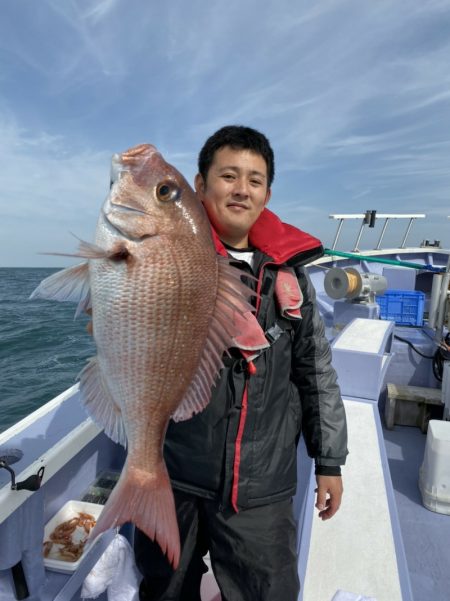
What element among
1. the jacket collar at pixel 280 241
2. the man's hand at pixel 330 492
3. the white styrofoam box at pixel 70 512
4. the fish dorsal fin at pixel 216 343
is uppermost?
the jacket collar at pixel 280 241

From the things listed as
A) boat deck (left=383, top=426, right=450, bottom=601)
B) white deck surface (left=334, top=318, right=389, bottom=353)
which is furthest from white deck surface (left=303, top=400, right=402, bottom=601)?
white deck surface (left=334, top=318, right=389, bottom=353)

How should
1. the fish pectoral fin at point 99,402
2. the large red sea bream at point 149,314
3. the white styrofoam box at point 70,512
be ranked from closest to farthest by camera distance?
the large red sea bream at point 149,314 < the fish pectoral fin at point 99,402 < the white styrofoam box at point 70,512

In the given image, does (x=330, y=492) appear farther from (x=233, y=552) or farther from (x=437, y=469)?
(x=437, y=469)

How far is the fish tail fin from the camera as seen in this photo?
143 cm

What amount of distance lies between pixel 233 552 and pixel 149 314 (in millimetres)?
1174

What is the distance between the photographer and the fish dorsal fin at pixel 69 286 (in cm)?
138

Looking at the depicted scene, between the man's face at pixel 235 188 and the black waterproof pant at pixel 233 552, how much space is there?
128cm

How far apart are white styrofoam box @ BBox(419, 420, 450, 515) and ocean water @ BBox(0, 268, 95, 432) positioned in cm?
461

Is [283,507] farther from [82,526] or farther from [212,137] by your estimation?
[212,137]

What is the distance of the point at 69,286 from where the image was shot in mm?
1415

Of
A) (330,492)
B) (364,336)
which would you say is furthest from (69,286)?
(364,336)

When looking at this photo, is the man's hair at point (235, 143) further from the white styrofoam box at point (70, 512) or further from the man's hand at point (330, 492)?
the white styrofoam box at point (70, 512)

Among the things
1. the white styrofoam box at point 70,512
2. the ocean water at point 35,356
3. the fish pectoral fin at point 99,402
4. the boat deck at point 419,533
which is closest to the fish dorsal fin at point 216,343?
the fish pectoral fin at point 99,402

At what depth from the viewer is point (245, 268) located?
6.37 ft
